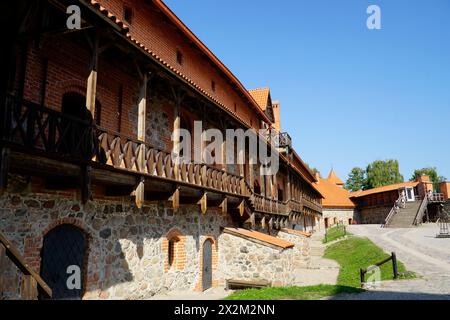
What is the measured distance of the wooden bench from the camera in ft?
40.0

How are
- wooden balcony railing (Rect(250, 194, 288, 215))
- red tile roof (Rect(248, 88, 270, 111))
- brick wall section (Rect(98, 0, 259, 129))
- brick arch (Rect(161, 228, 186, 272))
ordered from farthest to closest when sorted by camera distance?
red tile roof (Rect(248, 88, 270, 111)) < wooden balcony railing (Rect(250, 194, 288, 215)) < brick wall section (Rect(98, 0, 259, 129)) < brick arch (Rect(161, 228, 186, 272))

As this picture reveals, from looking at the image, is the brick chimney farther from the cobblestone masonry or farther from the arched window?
the arched window

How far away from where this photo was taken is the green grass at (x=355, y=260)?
1246cm

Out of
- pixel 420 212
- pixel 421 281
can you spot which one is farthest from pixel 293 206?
pixel 420 212

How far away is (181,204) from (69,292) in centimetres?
474

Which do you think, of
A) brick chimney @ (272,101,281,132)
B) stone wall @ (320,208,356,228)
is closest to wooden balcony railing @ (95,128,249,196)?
brick chimney @ (272,101,281,132)

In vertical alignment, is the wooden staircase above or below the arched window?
above

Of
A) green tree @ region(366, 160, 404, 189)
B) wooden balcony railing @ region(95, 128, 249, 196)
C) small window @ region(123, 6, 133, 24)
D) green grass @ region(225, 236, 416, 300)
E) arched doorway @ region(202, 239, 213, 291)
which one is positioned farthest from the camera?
green tree @ region(366, 160, 404, 189)

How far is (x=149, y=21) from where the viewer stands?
498 inches

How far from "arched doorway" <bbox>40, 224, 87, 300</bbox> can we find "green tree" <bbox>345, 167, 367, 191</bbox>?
7468 cm

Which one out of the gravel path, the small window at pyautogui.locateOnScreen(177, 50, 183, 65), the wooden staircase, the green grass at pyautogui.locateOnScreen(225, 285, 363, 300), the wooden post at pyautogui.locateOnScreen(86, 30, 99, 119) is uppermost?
the small window at pyautogui.locateOnScreen(177, 50, 183, 65)

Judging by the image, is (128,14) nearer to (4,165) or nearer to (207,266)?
(4,165)

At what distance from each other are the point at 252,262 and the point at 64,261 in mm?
7397

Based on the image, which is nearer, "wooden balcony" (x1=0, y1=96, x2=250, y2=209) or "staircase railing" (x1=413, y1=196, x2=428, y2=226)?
"wooden balcony" (x1=0, y1=96, x2=250, y2=209)
